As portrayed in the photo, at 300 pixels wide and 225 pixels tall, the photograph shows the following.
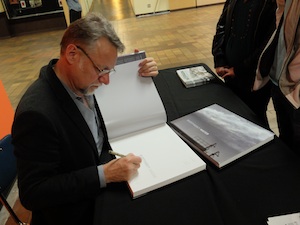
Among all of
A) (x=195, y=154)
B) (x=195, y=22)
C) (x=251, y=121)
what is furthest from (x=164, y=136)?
(x=195, y=22)

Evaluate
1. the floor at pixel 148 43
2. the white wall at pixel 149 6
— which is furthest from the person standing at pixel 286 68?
the white wall at pixel 149 6

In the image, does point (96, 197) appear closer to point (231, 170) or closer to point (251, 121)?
point (231, 170)

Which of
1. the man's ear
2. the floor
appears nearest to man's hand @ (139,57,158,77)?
the man's ear

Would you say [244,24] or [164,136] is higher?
[244,24]

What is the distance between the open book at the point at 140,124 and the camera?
2.95ft

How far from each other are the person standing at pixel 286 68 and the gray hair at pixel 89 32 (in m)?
0.71

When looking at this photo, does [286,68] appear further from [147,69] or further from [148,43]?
[148,43]

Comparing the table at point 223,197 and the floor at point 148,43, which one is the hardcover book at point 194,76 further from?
the floor at point 148,43

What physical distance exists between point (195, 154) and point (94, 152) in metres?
0.38

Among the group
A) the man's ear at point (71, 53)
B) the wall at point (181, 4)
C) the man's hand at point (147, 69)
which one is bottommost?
the wall at point (181, 4)

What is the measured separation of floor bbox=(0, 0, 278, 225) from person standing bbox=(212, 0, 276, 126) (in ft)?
3.38

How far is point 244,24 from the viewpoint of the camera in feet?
4.92

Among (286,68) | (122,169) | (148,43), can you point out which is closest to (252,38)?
(286,68)

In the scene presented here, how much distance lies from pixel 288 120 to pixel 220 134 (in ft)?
1.51
